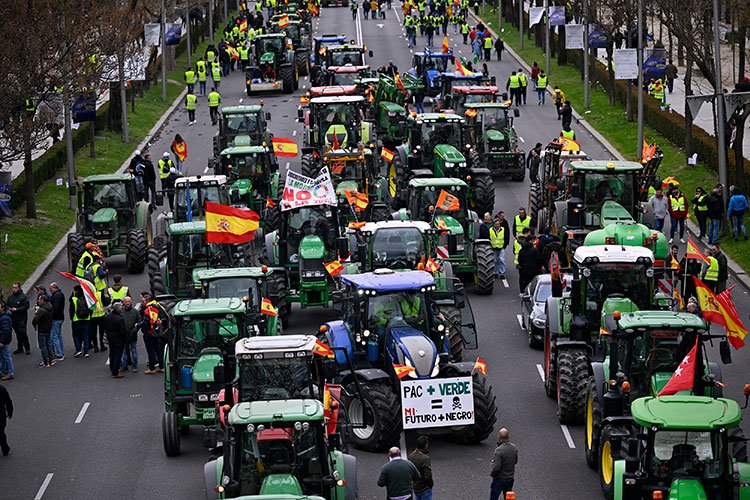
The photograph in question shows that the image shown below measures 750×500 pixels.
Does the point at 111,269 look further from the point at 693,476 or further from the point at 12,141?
the point at 693,476

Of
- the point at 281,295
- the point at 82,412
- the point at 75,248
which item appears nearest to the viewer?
the point at 82,412

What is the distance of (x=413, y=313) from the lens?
26.4m

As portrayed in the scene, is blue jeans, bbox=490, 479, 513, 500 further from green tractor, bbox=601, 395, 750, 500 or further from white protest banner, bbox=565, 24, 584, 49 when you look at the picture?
white protest banner, bbox=565, 24, 584, 49

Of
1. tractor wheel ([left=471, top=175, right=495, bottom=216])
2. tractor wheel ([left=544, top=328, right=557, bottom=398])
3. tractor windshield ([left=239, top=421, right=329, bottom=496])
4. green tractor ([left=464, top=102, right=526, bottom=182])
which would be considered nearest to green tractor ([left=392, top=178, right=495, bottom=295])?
tractor wheel ([left=471, top=175, right=495, bottom=216])

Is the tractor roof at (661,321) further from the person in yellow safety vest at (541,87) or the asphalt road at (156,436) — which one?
the person in yellow safety vest at (541,87)

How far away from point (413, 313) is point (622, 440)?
18.2 feet

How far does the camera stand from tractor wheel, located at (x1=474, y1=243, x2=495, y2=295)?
36.9 meters

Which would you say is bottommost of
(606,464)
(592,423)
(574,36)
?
(606,464)

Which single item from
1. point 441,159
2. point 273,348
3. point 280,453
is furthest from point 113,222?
point 280,453

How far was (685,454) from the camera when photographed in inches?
773

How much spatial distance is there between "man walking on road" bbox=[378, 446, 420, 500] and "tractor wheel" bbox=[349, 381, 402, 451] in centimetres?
381

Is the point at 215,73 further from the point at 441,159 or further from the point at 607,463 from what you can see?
the point at 607,463

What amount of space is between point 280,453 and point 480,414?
5.86 m

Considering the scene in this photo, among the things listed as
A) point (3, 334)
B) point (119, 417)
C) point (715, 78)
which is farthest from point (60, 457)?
point (715, 78)
